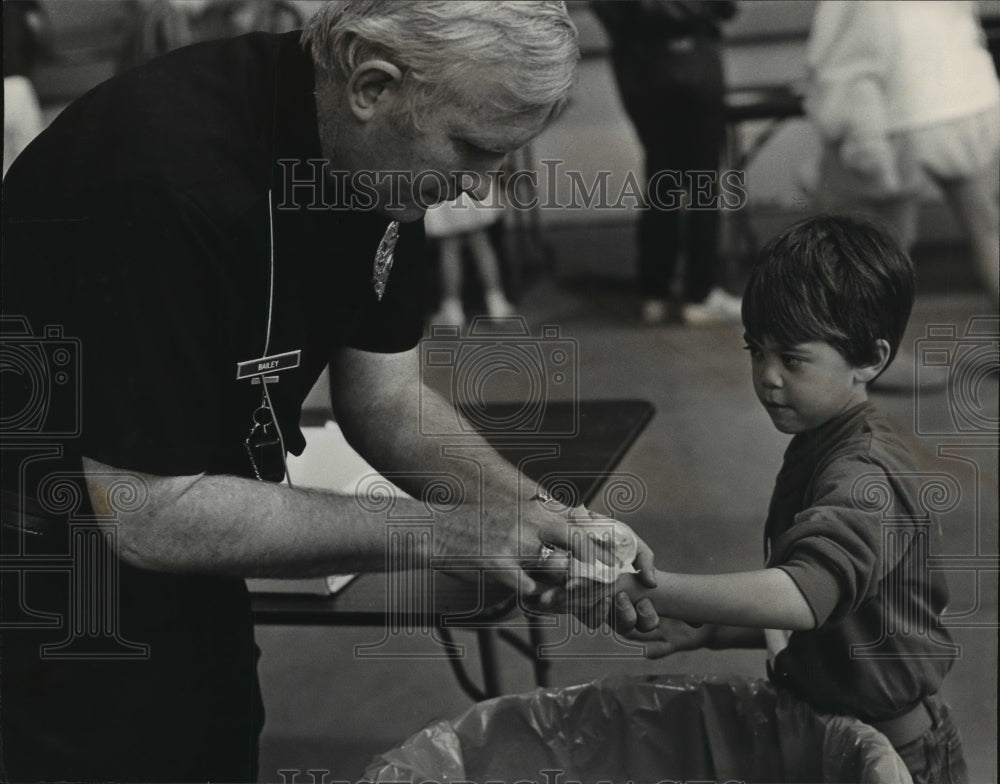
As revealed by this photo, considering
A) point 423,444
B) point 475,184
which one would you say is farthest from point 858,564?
point 475,184

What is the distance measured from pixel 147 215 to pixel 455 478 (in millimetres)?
609

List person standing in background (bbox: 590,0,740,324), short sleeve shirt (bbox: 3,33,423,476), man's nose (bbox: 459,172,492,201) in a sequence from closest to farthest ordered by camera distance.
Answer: short sleeve shirt (bbox: 3,33,423,476), man's nose (bbox: 459,172,492,201), person standing in background (bbox: 590,0,740,324)

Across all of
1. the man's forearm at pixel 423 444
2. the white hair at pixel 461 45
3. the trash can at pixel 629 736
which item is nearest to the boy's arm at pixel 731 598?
the trash can at pixel 629 736

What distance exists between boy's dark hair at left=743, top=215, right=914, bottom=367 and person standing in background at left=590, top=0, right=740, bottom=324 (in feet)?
0.31

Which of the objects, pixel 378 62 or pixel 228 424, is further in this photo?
pixel 228 424

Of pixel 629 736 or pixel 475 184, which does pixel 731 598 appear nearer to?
pixel 629 736

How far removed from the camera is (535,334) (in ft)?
5.82

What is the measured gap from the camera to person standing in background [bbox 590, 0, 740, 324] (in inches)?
66.7

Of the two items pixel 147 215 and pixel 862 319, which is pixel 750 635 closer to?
pixel 862 319

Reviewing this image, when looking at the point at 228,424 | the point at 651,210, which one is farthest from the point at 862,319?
the point at 228,424

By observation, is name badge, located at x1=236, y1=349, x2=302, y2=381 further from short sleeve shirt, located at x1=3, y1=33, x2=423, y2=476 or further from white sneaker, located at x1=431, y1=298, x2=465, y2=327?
white sneaker, located at x1=431, y1=298, x2=465, y2=327

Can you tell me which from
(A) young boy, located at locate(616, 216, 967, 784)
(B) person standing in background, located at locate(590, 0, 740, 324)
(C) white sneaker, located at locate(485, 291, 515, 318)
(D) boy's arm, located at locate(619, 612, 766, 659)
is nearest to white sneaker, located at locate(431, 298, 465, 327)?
(C) white sneaker, located at locate(485, 291, 515, 318)

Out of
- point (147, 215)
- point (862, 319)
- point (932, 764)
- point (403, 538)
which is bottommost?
point (932, 764)

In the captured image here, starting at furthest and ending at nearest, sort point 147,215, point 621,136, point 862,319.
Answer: point 621,136 < point 862,319 < point 147,215
